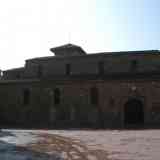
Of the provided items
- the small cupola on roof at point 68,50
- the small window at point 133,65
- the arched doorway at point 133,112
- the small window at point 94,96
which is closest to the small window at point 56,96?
the small window at point 94,96

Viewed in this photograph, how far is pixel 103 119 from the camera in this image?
1313 inches

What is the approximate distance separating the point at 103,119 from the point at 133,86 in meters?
4.65

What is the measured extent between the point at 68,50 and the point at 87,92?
11.6 m

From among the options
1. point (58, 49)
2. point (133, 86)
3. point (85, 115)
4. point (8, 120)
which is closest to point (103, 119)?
point (85, 115)

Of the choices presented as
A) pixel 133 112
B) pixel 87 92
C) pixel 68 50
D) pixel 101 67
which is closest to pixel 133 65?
pixel 101 67

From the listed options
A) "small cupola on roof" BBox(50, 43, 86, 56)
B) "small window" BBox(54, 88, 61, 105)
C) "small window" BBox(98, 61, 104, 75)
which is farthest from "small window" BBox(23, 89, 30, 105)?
"small cupola on roof" BBox(50, 43, 86, 56)

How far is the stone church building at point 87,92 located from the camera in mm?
32625

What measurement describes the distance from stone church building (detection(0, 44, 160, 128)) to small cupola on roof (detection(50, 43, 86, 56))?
154 inches

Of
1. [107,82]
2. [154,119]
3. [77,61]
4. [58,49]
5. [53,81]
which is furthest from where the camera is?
[58,49]

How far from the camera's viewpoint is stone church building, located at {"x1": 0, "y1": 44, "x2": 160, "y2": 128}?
32.6m

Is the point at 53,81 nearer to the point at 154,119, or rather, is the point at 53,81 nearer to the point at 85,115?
the point at 85,115

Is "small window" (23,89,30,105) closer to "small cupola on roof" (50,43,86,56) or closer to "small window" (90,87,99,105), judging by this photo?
"small window" (90,87,99,105)

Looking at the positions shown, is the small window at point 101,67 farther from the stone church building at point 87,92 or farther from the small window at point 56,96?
the small window at point 56,96

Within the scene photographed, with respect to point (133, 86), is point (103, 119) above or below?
below
